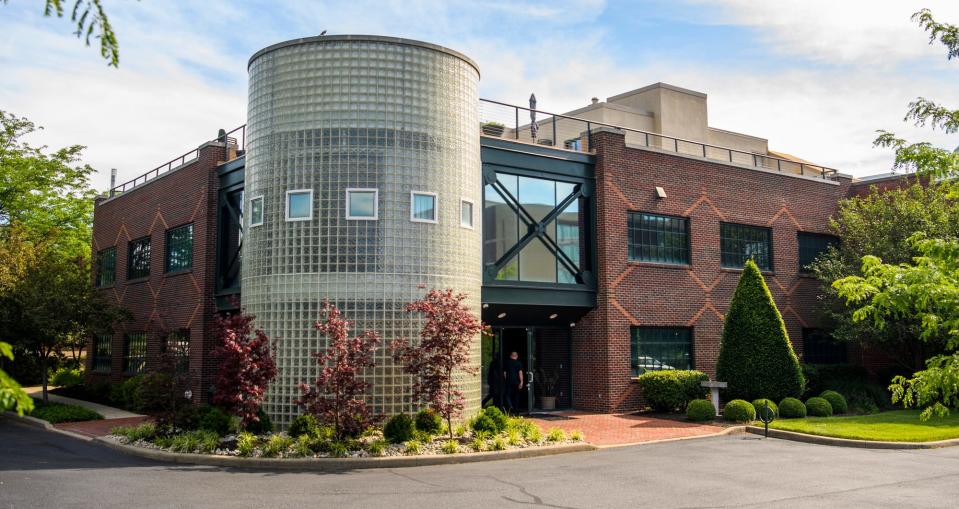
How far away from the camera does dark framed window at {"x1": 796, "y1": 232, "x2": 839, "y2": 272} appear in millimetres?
27938

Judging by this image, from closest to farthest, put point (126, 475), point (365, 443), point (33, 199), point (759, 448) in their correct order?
1. point (126, 475)
2. point (365, 443)
3. point (759, 448)
4. point (33, 199)

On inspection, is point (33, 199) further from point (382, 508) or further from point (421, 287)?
point (382, 508)

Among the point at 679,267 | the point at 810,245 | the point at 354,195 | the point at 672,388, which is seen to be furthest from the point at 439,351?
the point at 810,245

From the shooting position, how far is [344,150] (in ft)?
56.9

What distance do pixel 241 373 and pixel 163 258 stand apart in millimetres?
14062

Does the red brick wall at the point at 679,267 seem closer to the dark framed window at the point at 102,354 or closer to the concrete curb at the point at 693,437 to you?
the concrete curb at the point at 693,437

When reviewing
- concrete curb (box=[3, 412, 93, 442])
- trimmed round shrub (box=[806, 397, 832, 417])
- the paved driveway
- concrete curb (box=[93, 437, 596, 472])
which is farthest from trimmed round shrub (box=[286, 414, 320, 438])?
trimmed round shrub (box=[806, 397, 832, 417])

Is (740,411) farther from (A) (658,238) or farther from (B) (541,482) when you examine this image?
(B) (541,482)

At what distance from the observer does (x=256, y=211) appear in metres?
18.1

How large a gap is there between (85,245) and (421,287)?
107 feet

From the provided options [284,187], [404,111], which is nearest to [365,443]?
[284,187]

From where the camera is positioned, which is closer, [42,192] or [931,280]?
[931,280]

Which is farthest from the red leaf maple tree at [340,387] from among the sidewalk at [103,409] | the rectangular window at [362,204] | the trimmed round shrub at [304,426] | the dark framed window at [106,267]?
the dark framed window at [106,267]

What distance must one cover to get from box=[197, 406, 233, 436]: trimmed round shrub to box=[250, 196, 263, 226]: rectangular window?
169 inches
